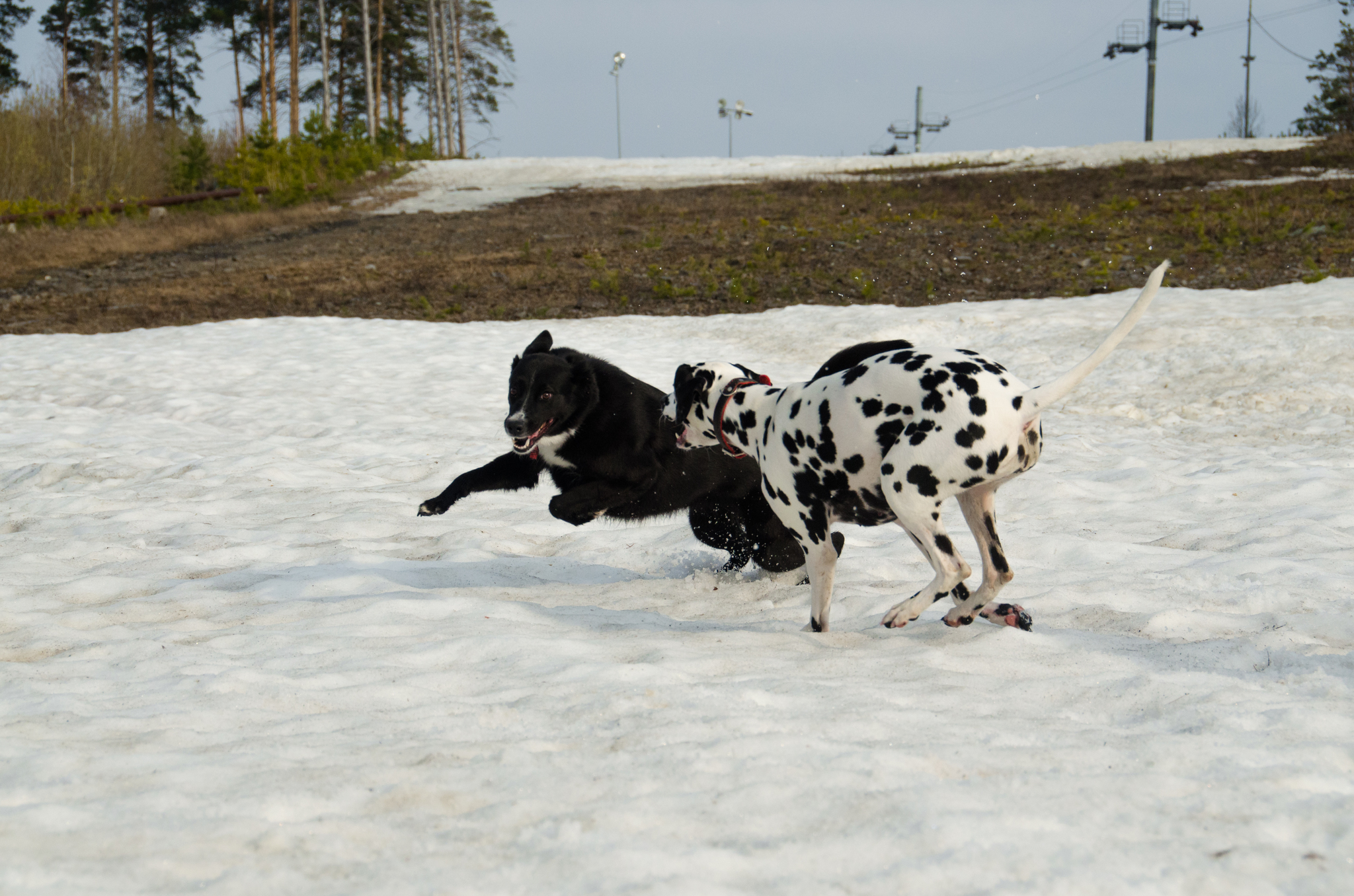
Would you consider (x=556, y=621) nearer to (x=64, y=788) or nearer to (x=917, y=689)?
(x=917, y=689)

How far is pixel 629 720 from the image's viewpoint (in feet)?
11.1

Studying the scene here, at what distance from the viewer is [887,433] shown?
4.18 metres

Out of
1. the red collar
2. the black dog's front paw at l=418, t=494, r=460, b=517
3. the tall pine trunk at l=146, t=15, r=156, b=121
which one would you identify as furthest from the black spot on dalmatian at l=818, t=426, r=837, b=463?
the tall pine trunk at l=146, t=15, r=156, b=121

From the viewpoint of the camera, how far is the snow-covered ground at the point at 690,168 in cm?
3025

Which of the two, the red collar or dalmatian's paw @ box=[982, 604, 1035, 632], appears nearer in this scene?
dalmatian's paw @ box=[982, 604, 1035, 632]

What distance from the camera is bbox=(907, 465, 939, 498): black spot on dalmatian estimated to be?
4.01 m

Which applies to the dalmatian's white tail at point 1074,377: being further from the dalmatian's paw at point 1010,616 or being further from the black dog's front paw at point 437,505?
the black dog's front paw at point 437,505

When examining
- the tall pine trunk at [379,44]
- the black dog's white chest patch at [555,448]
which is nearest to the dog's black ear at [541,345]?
the black dog's white chest patch at [555,448]

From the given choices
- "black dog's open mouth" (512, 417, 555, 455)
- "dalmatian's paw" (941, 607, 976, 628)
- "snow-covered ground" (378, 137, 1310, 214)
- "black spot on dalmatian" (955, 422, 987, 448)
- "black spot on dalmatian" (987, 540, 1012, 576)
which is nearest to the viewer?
"black spot on dalmatian" (955, 422, 987, 448)

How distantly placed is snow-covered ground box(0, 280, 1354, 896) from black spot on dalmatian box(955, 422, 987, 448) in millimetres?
933

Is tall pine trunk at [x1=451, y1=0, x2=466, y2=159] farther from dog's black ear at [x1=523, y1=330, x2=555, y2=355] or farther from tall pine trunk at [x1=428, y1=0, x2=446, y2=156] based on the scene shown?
dog's black ear at [x1=523, y1=330, x2=555, y2=355]

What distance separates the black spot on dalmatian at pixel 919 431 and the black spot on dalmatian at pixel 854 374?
1.34 feet

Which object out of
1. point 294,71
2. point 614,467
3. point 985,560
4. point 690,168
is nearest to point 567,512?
point 614,467

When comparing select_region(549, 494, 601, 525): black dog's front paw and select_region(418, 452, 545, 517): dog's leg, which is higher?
select_region(418, 452, 545, 517): dog's leg
